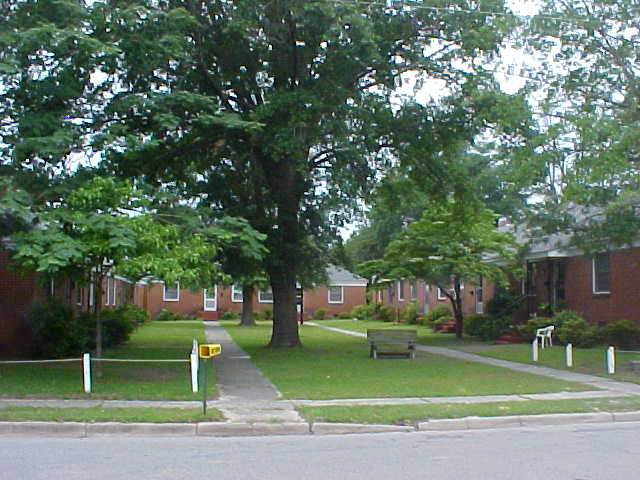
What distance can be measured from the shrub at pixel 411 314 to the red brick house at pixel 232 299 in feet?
24.6

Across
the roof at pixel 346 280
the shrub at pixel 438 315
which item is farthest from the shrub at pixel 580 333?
the roof at pixel 346 280

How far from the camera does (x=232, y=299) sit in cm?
5884

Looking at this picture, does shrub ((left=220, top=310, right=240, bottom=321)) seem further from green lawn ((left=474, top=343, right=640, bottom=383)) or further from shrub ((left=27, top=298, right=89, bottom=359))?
shrub ((left=27, top=298, right=89, bottom=359))

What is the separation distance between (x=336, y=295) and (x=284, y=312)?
35.3 meters

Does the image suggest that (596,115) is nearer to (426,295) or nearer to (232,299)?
(426,295)

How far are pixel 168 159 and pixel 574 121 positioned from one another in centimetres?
1103

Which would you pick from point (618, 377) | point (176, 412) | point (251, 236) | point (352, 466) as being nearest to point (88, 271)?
point (251, 236)

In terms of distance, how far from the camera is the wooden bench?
22375 millimetres

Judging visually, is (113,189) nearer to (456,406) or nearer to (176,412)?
(176,412)

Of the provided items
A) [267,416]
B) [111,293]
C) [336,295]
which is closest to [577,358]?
[267,416]

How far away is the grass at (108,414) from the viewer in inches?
461

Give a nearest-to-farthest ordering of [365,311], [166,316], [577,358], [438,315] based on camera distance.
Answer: [577,358] < [438,315] < [166,316] < [365,311]

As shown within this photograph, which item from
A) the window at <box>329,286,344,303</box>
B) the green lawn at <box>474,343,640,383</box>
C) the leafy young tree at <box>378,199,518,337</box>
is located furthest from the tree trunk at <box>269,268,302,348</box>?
the window at <box>329,286,344,303</box>

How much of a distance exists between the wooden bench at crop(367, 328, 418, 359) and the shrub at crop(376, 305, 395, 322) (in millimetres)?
29051
